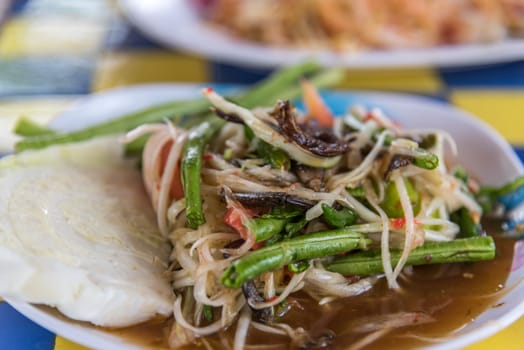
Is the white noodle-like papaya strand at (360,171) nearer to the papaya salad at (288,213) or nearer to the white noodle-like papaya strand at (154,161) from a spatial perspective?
the papaya salad at (288,213)

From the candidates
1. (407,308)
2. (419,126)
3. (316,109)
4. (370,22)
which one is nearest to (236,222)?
(407,308)

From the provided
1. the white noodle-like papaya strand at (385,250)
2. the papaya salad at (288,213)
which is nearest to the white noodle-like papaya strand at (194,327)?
the papaya salad at (288,213)

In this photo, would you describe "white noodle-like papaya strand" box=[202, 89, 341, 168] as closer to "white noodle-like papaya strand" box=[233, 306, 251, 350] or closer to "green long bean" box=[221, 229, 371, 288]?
"green long bean" box=[221, 229, 371, 288]

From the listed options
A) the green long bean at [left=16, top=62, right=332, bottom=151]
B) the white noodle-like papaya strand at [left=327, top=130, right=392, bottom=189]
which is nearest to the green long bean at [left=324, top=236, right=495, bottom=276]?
the white noodle-like papaya strand at [left=327, top=130, right=392, bottom=189]

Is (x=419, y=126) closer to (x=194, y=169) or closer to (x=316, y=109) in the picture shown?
(x=316, y=109)

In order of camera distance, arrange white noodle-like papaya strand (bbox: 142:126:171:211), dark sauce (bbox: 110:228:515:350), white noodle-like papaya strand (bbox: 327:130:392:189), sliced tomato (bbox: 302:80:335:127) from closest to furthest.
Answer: dark sauce (bbox: 110:228:515:350) → white noodle-like papaya strand (bbox: 327:130:392:189) → white noodle-like papaya strand (bbox: 142:126:171:211) → sliced tomato (bbox: 302:80:335:127)

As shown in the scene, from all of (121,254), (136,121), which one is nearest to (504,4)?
(136,121)

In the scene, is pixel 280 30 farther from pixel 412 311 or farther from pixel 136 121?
pixel 412 311
